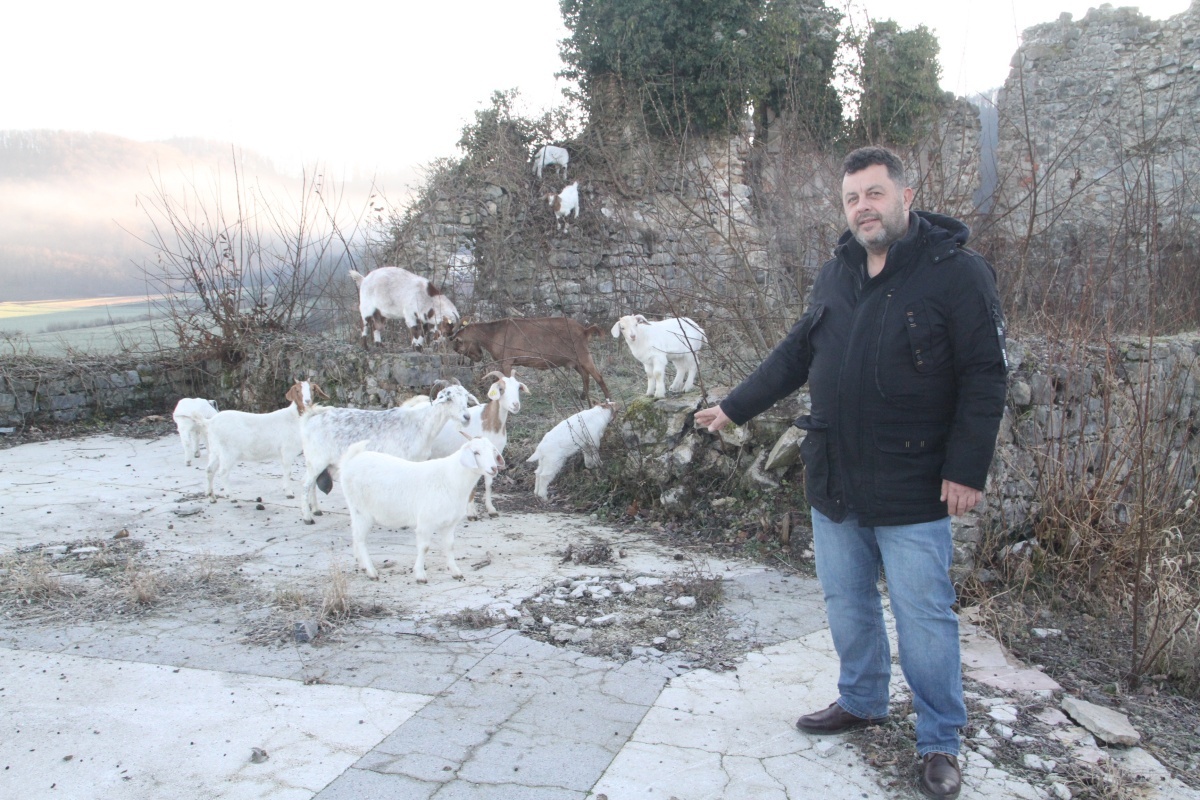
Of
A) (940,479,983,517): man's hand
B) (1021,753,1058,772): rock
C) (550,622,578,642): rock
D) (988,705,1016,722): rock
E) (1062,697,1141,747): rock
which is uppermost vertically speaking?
(940,479,983,517): man's hand

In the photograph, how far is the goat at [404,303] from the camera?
970 cm

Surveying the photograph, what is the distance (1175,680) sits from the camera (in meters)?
3.91

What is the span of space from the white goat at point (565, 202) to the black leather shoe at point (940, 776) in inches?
511

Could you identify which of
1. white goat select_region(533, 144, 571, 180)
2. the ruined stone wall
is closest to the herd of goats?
white goat select_region(533, 144, 571, 180)

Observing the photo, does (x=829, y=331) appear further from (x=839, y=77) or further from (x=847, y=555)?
(x=839, y=77)

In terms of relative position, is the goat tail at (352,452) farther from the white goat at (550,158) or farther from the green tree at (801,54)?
the green tree at (801,54)

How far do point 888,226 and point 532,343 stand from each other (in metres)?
6.94

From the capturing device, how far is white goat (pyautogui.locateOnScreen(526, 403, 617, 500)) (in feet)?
→ 22.0

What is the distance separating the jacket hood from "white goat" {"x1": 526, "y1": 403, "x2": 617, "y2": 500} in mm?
3960

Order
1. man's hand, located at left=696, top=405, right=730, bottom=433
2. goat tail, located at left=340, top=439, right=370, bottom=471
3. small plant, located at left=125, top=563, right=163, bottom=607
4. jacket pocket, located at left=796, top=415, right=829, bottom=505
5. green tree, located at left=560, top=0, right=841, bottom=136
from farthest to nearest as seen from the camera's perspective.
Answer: green tree, located at left=560, top=0, right=841, bottom=136 → goat tail, located at left=340, top=439, right=370, bottom=471 → small plant, located at left=125, top=563, right=163, bottom=607 → man's hand, located at left=696, top=405, right=730, bottom=433 → jacket pocket, located at left=796, top=415, right=829, bottom=505

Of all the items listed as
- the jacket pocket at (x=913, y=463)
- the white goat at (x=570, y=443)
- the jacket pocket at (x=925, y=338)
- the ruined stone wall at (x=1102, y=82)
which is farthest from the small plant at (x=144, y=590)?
the ruined stone wall at (x=1102, y=82)

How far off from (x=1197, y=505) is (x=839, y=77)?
12.2 m

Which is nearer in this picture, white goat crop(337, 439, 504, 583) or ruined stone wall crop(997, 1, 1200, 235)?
white goat crop(337, 439, 504, 583)

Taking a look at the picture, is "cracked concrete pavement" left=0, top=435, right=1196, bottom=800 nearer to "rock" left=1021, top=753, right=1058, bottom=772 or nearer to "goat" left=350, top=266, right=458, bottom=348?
"rock" left=1021, top=753, right=1058, bottom=772
